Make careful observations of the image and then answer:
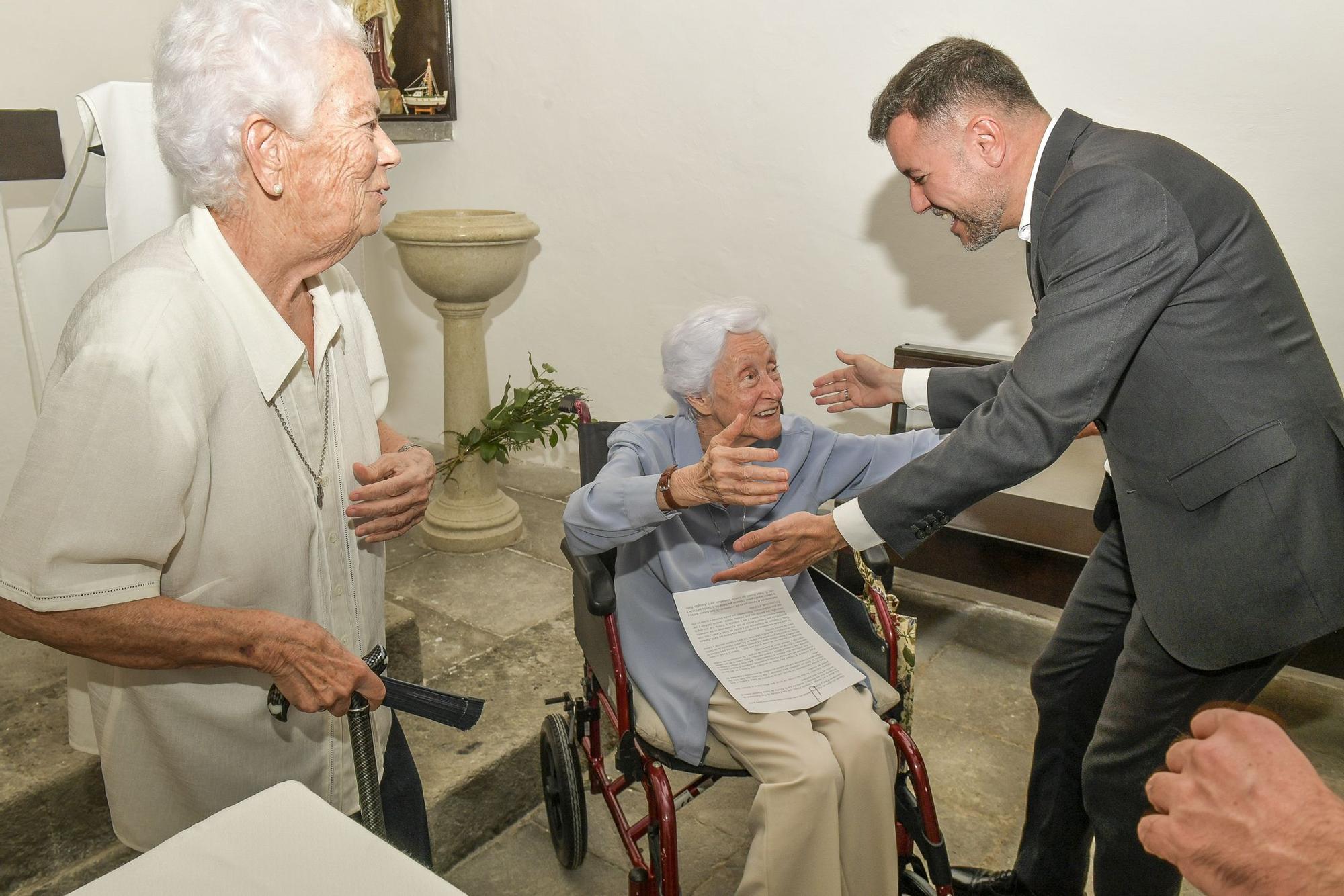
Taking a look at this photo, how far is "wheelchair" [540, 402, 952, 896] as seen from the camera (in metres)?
2.10

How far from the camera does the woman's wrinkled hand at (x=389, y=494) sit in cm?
163

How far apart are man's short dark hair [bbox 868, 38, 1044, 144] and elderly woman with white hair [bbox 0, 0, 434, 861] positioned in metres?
1.14

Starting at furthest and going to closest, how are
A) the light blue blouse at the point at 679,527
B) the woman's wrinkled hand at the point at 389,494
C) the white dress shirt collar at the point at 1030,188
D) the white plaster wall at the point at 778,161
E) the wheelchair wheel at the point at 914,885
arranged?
the white plaster wall at the point at 778,161, the wheelchair wheel at the point at 914,885, the light blue blouse at the point at 679,527, the white dress shirt collar at the point at 1030,188, the woman's wrinkled hand at the point at 389,494

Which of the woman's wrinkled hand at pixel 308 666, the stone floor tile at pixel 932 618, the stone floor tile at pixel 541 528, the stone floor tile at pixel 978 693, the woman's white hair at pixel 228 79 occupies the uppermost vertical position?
the woman's white hair at pixel 228 79

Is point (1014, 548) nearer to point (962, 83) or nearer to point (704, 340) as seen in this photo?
point (704, 340)

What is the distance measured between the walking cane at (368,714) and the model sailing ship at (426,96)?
409cm

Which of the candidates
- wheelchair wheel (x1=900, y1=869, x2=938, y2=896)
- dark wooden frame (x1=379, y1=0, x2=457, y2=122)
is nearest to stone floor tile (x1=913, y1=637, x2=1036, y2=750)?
wheelchair wheel (x1=900, y1=869, x2=938, y2=896)

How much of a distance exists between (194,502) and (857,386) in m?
1.86

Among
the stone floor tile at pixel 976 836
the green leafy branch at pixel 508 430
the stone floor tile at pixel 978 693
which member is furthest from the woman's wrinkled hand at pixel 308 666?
the green leafy branch at pixel 508 430

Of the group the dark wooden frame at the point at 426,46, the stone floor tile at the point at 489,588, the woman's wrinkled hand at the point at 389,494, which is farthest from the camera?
the dark wooden frame at the point at 426,46

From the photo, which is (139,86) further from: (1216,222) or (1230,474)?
(1230,474)

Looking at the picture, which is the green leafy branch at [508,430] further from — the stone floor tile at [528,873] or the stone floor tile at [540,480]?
the stone floor tile at [528,873]

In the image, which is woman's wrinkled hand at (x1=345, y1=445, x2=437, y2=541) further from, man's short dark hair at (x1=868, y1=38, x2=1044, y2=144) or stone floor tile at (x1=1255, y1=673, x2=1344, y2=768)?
stone floor tile at (x1=1255, y1=673, x2=1344, y2=768)

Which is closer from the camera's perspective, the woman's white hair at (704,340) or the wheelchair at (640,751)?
the wheelchair at (640,751)
